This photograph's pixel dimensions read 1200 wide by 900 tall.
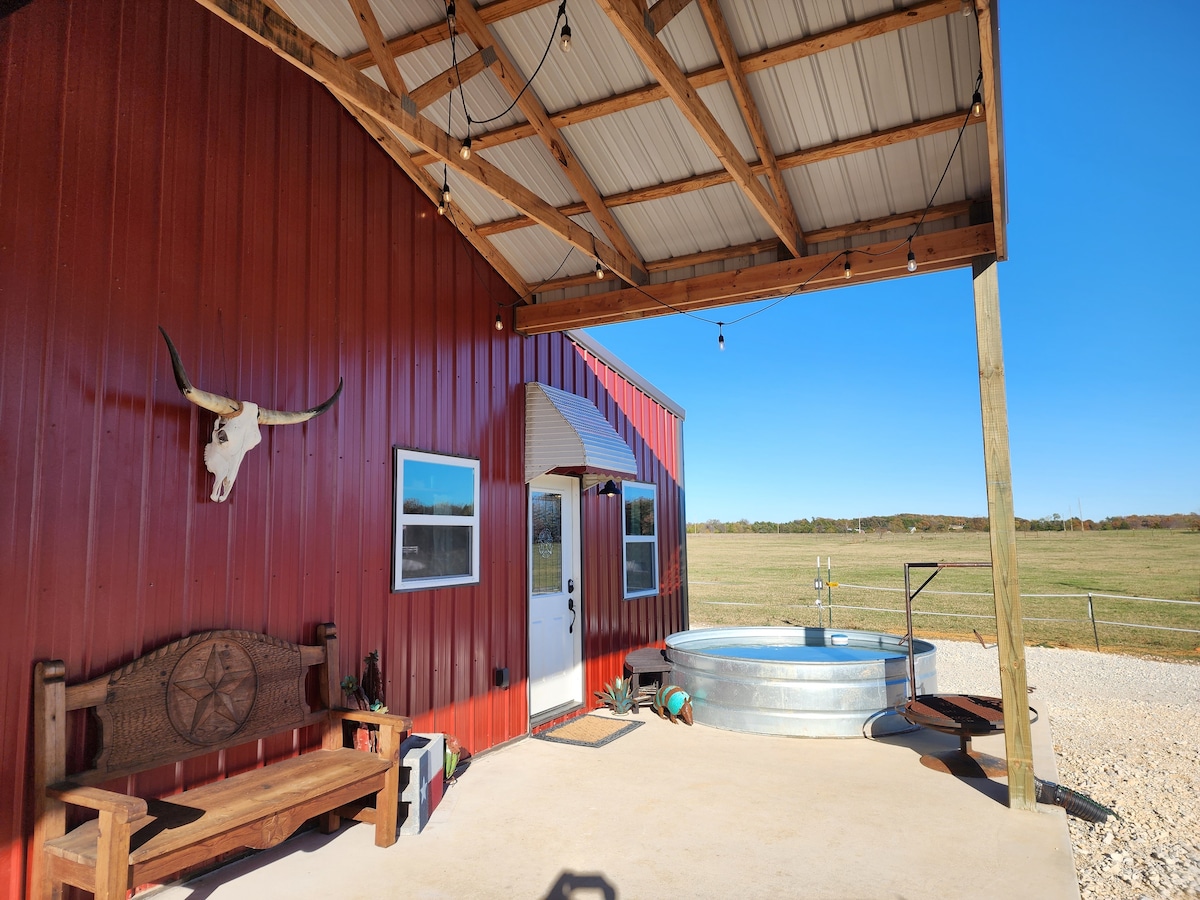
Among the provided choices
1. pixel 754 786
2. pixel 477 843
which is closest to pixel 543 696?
pixel 754 786

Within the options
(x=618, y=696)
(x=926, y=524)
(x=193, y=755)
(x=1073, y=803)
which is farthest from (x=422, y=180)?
(x=926, y=524)

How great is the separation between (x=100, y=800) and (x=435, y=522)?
2.73m

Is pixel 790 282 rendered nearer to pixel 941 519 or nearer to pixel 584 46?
pixel 584 46

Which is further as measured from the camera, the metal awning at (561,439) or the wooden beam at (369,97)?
the metal awning at (561,439)

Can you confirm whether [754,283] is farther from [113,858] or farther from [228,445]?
[113,858]

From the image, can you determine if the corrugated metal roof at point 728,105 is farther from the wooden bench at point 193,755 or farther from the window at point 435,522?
the wooden bench at point 193,755

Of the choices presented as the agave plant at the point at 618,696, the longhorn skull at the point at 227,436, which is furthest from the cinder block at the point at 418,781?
the agave plant at the point at 618,696

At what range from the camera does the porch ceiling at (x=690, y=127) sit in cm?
372

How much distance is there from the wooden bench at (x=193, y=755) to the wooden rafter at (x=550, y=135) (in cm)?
334

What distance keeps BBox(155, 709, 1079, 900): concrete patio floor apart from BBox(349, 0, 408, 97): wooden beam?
3897 millimetres

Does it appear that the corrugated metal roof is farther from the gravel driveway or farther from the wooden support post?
the gravel driveway

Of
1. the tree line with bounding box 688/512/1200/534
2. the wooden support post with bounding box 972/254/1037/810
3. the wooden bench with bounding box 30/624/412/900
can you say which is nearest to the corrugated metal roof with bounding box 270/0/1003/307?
the wooden support post with bounding box 972/254/1037/810

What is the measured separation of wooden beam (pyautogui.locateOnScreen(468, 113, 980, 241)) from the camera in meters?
4.25

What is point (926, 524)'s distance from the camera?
4419 centimetres
